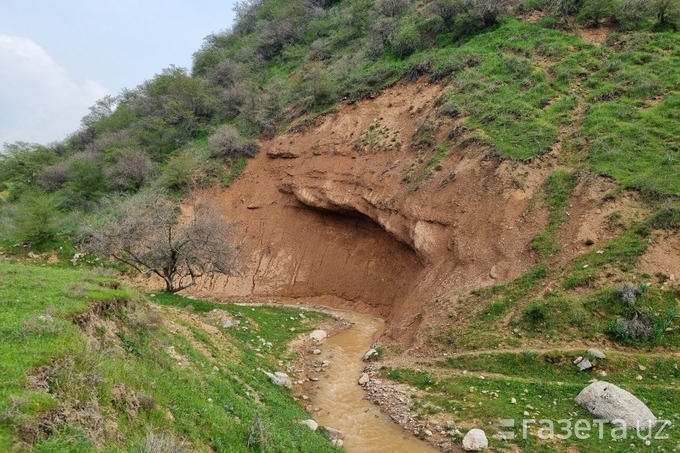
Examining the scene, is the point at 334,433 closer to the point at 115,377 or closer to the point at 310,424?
the point at 310,424

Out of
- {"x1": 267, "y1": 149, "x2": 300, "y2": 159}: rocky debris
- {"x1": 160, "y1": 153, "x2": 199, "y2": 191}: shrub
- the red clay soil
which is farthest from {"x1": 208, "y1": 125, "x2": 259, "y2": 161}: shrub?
{"x1": 160, "y1": 153, "x2": 199, "y2": 191}: shrub

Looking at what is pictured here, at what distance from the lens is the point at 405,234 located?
21.5 m

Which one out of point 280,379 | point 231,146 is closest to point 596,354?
point 280,379

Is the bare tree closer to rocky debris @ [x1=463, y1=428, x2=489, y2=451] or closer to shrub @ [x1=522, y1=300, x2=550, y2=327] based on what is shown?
shrub @ [x1=522, y1=300, x2=550, y2=327]

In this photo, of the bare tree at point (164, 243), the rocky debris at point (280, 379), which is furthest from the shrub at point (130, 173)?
the rocky debris at point (280, 379)

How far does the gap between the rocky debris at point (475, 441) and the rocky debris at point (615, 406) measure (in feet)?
9.41

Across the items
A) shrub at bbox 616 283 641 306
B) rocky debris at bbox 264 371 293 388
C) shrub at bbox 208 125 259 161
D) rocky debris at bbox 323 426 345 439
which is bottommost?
rocky debris at bbox 323 426 345 439

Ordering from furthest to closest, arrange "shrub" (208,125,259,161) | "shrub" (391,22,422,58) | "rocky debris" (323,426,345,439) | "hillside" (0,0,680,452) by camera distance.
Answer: "shrub" (208,125,259,161), "shrub" (391,22,422,58), "rocky debris" (323,426,345,439), "hillside" (0,0,680,452)

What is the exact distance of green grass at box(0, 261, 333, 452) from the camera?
5355 mm

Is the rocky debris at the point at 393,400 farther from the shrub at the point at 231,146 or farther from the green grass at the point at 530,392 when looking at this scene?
the shrub at the point at 231,146

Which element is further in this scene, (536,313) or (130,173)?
(130,173)

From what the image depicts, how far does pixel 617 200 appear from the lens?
15898mm

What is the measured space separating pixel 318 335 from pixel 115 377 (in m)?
12.0

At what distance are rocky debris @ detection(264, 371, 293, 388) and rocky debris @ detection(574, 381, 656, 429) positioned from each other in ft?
26.7
